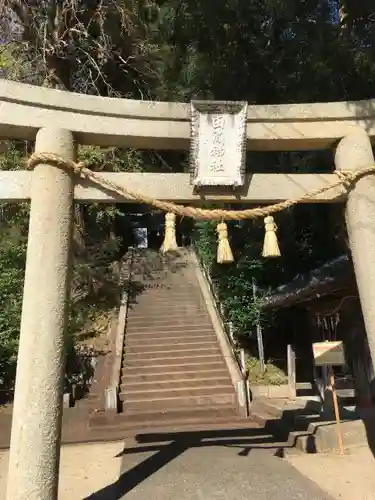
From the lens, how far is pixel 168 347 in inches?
440

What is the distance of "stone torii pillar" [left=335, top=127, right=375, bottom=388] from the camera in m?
3.86

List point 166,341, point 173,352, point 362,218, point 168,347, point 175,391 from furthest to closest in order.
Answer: point 166,341
point 168,347
point 173,352
point 175,391
point 362,218

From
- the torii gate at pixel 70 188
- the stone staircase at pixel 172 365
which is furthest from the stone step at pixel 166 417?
the torii gate at pixel 70 188

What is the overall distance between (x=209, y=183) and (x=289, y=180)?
2.59 ft

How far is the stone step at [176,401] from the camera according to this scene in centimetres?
890

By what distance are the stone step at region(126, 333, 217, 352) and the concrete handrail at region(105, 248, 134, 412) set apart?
1.04 ft

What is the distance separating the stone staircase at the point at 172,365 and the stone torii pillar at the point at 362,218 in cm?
534

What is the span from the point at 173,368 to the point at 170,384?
2.14 ft

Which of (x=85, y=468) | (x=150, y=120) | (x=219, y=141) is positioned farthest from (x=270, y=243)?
(x=85, y=468)

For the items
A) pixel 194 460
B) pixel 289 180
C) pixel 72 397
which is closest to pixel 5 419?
pixel 72 397

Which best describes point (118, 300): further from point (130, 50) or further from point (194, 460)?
point (194, 460)

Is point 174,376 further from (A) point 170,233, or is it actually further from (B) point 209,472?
(A) point 170,233

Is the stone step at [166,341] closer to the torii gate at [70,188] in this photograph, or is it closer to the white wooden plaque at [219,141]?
the torii gate at [70,188]

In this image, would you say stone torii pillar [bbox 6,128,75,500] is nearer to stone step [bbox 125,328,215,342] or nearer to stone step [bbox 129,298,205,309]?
stone step [bbox 125,328,215,342]
